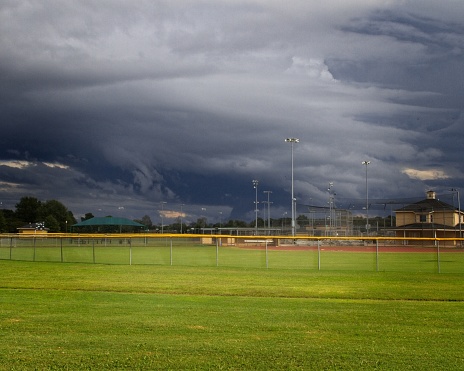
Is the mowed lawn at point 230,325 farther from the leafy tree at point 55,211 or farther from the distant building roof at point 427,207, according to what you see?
the leafy tree at point 55,211

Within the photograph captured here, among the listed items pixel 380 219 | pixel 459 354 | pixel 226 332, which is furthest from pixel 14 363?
pixel 380 219

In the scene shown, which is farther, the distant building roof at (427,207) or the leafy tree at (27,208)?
the leafy tree at (27,208)

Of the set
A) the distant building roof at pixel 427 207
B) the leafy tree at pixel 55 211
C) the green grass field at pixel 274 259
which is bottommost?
the green grass field at pixel 274 259

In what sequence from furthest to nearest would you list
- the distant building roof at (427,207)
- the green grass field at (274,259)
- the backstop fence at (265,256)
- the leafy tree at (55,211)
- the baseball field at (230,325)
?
1. the leafy tree at (55,211)
2. the distant building roof at (427,207)
3. the backstop fence at (265,256)
4. the green grass field at (274,259)
5. the baseball field at (230,325)

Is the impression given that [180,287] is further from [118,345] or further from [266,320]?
[118,345]

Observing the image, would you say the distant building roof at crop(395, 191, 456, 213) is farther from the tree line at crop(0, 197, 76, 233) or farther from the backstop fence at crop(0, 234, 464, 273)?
the tree line at crop(0, 197, 76, 233)

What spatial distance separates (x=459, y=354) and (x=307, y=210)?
2649 inches

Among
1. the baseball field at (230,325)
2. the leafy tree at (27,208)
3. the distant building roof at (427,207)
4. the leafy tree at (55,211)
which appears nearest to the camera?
the baseball field at (230,325)

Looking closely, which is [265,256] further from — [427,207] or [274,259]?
[427,207]

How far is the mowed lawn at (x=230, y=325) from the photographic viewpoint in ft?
27.8

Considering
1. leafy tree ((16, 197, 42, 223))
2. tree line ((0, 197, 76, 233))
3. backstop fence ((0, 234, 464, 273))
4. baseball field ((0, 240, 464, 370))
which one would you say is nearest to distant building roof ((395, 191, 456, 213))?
backstop fence ((0, 234, 464, 273))

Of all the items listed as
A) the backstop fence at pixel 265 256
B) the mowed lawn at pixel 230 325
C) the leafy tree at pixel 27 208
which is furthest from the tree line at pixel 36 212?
the mowed lawn at pixel 230 325

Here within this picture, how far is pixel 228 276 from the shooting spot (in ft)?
75.7

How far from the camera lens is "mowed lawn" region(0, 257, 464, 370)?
8.47m
